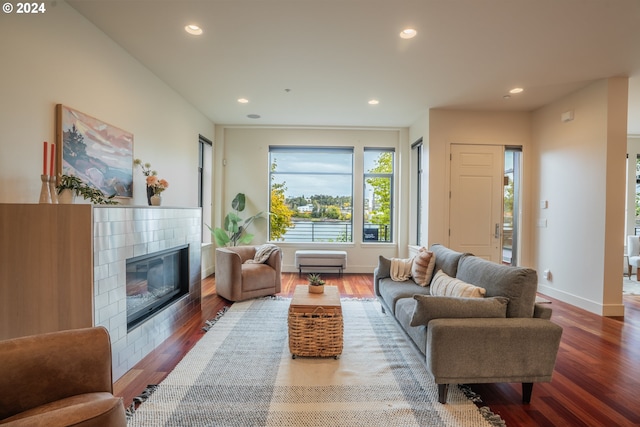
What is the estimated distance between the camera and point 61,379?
1.33 metres

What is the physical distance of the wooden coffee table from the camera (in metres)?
2.49

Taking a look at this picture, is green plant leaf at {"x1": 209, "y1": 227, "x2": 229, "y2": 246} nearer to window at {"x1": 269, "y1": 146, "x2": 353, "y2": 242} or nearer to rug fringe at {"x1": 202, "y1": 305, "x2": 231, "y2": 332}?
window at {"x1": 269, "y1": 146, "x2": 353, "y2": 242}

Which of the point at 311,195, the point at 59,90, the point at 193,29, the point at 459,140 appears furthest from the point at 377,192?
the point at 59,90

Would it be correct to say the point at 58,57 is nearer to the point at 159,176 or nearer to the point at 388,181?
the point at 159,176

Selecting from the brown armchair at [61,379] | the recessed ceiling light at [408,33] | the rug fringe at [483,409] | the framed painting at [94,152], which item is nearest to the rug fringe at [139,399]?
the brown armchair at [61,379]

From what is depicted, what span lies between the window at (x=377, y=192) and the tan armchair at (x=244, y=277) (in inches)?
96.7

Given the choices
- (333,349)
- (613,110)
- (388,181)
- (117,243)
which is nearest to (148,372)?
(117,243)

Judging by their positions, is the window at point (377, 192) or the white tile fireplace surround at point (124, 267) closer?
the white tile fireplace surround at point (124, 267)

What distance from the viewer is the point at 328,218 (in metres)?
6.25

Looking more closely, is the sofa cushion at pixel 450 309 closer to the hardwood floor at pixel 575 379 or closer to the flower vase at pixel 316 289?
the hardwood floor at pixel 575 379

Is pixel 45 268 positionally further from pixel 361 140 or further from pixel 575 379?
pixel 361 140

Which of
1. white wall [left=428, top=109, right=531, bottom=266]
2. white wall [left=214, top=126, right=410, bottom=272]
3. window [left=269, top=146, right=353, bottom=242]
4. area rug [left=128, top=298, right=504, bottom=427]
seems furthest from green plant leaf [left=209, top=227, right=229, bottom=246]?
white wall [left=428, top=109, right=531, bottom=266]

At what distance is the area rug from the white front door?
2.63m

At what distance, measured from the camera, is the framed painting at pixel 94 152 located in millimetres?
2412
